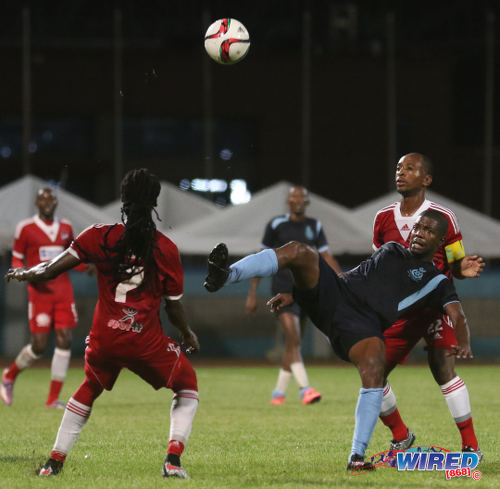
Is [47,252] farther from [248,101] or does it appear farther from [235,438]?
[248,101]

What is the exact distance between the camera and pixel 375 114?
31250 millimetres

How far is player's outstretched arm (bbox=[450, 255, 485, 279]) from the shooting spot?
6840 millimetres

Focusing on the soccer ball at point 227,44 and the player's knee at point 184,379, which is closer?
the player's knee at point 184,379

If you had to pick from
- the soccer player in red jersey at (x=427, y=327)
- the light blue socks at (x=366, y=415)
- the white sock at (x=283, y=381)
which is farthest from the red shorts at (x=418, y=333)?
the white sock at (x=283, y=381)

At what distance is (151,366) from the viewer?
611 cm

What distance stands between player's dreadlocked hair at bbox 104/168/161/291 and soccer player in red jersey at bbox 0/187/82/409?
214 inches

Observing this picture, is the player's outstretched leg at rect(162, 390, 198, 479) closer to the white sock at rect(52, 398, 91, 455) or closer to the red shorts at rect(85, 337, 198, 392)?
the red shorts at rect(85, 337, 198, 392)

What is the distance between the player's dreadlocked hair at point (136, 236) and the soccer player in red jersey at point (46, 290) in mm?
5424

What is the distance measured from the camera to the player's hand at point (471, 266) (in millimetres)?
6836

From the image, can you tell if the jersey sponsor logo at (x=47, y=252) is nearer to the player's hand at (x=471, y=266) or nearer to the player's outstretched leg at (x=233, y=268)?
the player's hand at (x=471, y=266)

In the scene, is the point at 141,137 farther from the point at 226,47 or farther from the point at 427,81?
the point at 226,47

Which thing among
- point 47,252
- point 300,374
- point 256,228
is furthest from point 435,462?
point 256,228

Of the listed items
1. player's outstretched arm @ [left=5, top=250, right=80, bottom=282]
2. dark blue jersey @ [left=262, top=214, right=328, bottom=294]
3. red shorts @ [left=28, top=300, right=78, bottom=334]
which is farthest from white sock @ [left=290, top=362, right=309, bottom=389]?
player's outstretched arm @ [left=5, top=250, right=80, bottom=282]

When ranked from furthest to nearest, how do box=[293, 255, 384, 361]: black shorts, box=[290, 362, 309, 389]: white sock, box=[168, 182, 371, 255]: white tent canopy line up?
box=[168, 182, 371, 255]: white tent canopy
box=[290, 362, 309, 389]: white sock
box=[293, 255, 384, 361]: black shorts
